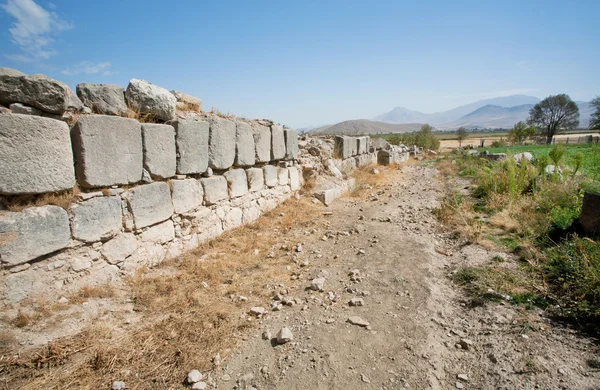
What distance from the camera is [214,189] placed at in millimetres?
4652

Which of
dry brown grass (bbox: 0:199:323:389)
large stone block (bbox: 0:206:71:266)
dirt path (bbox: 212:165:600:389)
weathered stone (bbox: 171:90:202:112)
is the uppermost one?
weathered stone (bbox: 171:90:202:112)

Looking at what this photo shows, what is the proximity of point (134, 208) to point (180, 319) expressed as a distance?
1496mm

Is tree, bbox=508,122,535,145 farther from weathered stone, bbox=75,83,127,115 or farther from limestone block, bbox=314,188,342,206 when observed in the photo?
weathered stone, bbox=75,83,127,115

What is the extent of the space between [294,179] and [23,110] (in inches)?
195

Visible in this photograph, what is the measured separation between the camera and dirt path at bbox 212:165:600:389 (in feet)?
6.94

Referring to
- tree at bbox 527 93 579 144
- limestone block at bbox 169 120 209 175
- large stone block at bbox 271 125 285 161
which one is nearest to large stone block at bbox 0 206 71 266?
limestone block at bbox 169 120 209 175

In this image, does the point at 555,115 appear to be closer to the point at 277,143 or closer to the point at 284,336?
the point at 277,143

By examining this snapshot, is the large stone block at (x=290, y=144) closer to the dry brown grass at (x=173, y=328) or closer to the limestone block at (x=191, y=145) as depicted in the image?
the limestone block at (x=191, y=145)

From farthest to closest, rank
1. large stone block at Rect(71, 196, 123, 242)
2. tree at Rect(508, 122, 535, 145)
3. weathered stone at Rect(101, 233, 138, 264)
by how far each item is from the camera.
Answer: tree at Rect(508, 122, 535, 145) < weathered stone at Rect(101, 233, 138, 264) < large stone block at Rect(71, 196, 123, 242)

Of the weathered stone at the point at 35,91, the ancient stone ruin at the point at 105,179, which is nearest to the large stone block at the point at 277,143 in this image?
the ancient stone ruin at the point at 105,179

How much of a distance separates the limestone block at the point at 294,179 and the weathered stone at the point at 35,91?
448 cm

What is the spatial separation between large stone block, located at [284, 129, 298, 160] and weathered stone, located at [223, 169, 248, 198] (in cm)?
162

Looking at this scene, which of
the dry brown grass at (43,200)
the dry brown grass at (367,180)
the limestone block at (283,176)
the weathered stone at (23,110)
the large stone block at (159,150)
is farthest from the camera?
the dry brown grass at (367,180)

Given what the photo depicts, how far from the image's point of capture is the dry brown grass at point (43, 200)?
2.58 m
